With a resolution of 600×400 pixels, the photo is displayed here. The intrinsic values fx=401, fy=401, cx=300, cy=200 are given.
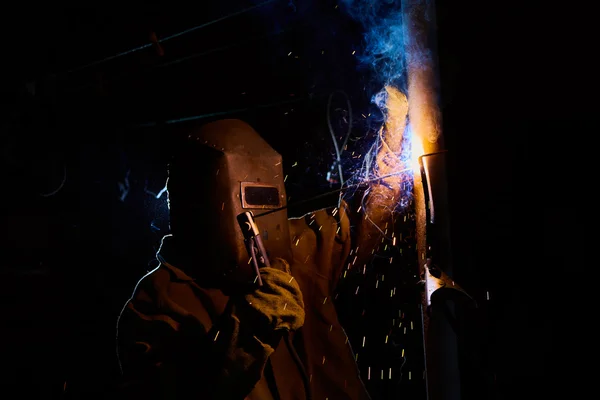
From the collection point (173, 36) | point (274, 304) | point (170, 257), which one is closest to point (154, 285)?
point (170, 257)

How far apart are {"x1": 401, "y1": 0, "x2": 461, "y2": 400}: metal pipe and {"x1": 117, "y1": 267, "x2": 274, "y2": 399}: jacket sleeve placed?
763 millimetres

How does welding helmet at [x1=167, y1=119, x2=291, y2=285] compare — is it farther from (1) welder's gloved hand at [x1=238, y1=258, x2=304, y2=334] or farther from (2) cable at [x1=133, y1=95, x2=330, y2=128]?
(2) cable at [x1=133, y1=95, x2=330, y2=128]

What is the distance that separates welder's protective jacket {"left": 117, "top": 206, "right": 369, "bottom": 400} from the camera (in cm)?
194

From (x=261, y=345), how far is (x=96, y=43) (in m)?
2.66

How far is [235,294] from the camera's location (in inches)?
89.4

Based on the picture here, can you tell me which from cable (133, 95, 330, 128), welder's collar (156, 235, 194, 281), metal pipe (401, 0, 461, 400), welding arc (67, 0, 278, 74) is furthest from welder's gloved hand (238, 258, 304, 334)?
welding arc (67, 0, 278, 74)

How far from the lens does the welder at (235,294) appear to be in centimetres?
198

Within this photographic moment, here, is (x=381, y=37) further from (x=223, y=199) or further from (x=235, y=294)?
(x=235, y=294)

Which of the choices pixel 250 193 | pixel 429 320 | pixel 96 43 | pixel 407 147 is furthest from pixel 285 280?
pixel 96 43

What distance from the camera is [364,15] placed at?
8.80ft

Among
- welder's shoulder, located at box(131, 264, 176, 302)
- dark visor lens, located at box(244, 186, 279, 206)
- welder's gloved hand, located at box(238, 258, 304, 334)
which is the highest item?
dark visor lens, located at box(244, 186, 279, 206)

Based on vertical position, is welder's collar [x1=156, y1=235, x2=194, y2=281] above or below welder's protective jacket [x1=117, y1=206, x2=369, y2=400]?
above

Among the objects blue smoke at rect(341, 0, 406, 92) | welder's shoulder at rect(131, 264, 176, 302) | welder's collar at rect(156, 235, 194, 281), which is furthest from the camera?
blue smoke at rect(341, 0, 406, 92)

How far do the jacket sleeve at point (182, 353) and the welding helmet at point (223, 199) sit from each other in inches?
11.8
